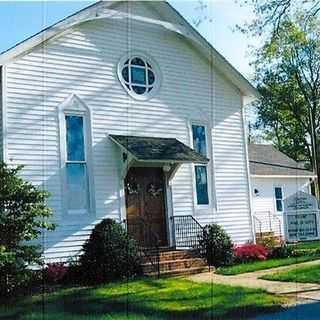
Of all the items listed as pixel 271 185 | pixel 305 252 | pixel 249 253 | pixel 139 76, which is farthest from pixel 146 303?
pixel 271 185

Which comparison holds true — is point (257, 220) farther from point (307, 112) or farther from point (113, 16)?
point (307, 112)

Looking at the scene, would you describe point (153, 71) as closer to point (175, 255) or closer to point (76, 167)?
point (76, 167)

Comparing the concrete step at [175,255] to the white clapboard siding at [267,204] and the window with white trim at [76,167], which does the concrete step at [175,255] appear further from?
the white clapboard siding at [267,204]

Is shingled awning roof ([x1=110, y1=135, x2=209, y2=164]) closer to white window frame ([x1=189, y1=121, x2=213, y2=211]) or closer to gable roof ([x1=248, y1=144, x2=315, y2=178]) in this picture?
white window frame ([x1=189, y1=121, x2=213, y2=211])

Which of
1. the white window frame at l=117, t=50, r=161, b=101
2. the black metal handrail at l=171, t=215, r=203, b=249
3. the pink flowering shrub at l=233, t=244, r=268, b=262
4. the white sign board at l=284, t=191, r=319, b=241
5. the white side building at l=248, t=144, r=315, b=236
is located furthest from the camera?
the white side building at l=248, t=144, r=315, b=236

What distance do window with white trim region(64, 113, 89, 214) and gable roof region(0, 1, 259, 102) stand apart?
70.3 inches

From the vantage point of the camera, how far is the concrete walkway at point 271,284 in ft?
30.0

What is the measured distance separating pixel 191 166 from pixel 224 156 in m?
1.30

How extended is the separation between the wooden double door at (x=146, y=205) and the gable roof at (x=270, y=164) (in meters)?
9.76

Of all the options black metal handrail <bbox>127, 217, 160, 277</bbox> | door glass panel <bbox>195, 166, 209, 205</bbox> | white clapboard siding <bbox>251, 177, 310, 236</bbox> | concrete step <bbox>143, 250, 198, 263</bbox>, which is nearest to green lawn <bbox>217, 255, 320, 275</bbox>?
concrete step <bbox>143, 250, 198, 263</bbox>

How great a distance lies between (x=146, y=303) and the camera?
8.86 metres

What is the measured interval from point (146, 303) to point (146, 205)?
198 inches

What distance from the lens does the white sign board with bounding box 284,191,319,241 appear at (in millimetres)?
9404

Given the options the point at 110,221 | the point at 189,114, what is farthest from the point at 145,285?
the point at 189,114
